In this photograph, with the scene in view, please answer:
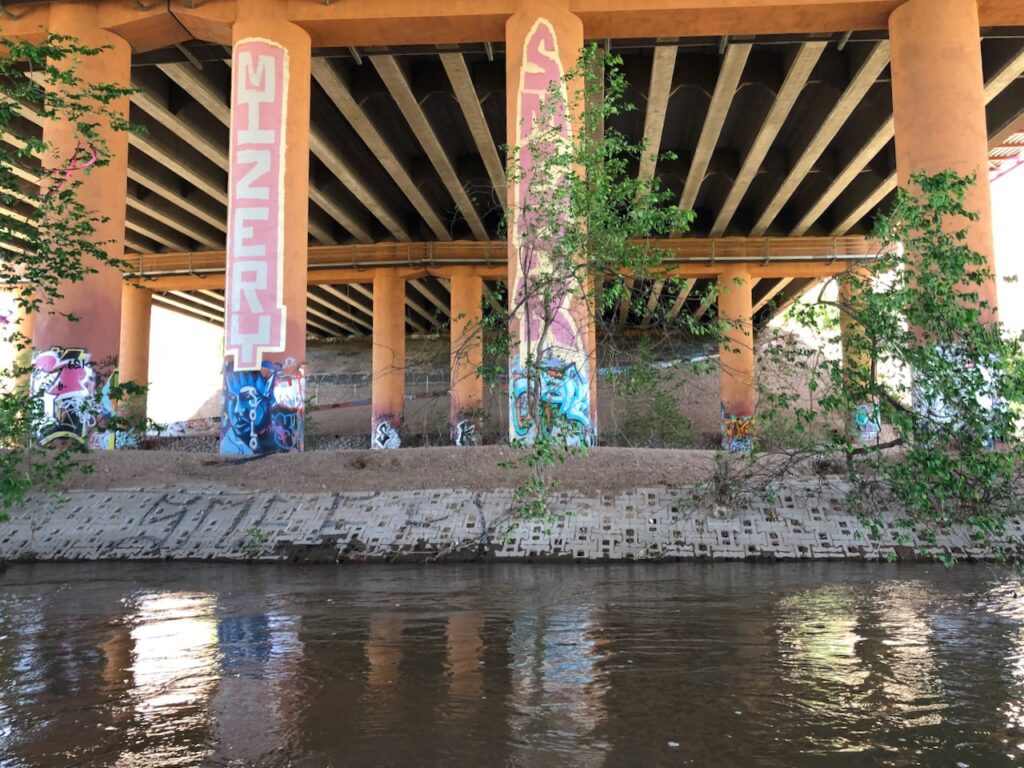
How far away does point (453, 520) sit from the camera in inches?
360

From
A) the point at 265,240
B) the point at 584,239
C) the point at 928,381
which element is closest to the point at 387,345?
the point at 265,240

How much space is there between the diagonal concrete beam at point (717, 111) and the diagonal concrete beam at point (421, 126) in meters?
6.96

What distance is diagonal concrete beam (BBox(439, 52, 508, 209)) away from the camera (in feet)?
57.7

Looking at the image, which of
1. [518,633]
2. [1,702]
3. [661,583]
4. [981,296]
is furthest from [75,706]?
[981,296]

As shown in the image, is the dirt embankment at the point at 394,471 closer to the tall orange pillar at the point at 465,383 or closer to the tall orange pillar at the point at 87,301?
the tall orange pillar at the point at 87,301

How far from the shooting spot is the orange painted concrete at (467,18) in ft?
48.9

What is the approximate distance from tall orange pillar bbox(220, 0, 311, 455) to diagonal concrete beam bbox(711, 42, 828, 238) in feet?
35.8

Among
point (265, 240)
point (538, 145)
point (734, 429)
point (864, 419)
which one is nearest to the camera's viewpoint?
point (864, 419)

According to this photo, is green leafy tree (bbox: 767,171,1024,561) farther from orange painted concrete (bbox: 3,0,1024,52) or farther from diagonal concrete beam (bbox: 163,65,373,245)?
diagonal concrete beam (bbox: 163,65,373,245)

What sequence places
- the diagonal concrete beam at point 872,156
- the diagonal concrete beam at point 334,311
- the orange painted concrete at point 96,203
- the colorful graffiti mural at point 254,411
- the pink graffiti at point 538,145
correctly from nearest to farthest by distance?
1. the pink graffiti at point 538,145
2. the colorful graffiti mural at point 254,411
3. the orange painted concrete at point 96,203
4. the diagonal concrete beam at point 872,156
5. the diagonal concrete beam at point 334,311

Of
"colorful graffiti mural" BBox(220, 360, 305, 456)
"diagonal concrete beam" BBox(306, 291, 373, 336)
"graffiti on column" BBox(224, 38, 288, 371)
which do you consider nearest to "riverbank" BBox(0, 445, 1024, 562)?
"colorful graffiti mural" BBox(220, 360, 305, 456)

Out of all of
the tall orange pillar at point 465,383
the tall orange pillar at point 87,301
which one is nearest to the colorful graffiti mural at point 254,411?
the tall orange pillar at point 87,301

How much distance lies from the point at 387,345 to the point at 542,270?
71.6 ft

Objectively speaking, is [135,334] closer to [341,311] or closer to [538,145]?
[341,311]
